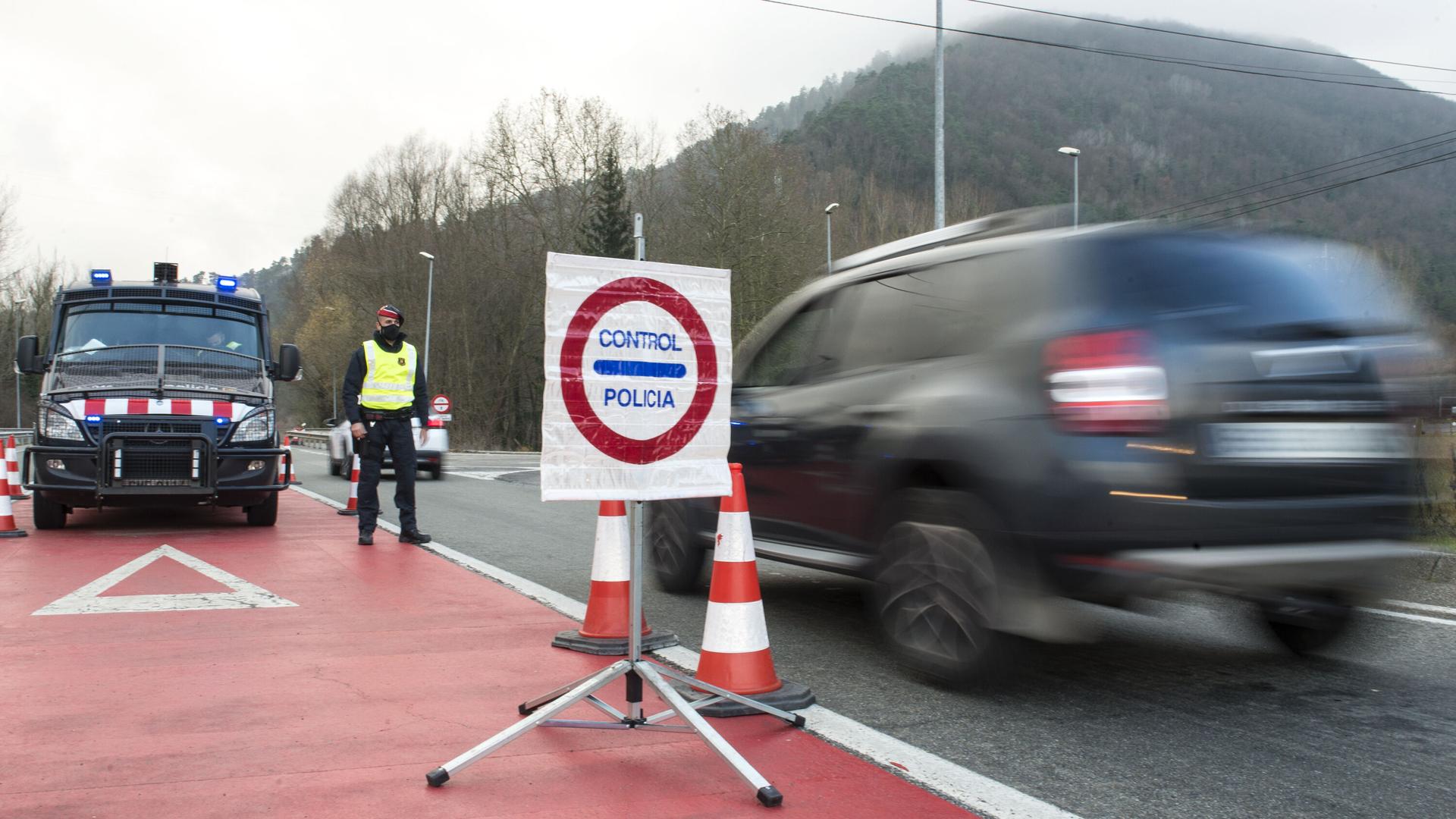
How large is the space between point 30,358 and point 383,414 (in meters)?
3.92

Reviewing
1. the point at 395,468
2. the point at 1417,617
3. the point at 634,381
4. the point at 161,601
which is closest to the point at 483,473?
the point at 395,468

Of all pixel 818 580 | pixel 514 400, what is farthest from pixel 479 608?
pixel 514 400

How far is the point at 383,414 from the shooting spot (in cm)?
947

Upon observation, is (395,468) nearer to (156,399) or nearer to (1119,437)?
(156,399)

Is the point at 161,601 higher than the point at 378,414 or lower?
lower

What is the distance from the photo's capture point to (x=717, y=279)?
4.02 m

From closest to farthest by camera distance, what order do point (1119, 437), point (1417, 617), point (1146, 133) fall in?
point (1119, 437) → point (1417, 617) → point (1146, 133)

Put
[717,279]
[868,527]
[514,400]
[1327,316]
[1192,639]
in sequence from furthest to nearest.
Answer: [514,400] < [1192,639] < [868,527] < [1327,316] < [717,279]

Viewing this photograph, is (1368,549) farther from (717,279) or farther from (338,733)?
(338,733)

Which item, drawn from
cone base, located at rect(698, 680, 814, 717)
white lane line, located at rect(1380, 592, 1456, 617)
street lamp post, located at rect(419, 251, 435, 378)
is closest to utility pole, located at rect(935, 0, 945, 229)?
white lane line, located at rect(1380, 592, 1456, 617)

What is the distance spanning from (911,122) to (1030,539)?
6566cm

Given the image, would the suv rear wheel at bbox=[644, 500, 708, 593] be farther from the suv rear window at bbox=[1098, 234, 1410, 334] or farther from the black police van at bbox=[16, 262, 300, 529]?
the black police van at bbox=[16, 262, 300, 529]

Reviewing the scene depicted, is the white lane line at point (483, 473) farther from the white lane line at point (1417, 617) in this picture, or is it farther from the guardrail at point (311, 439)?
the guardrail at point (311, 439)

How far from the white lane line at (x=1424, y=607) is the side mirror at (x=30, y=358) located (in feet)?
36.9
